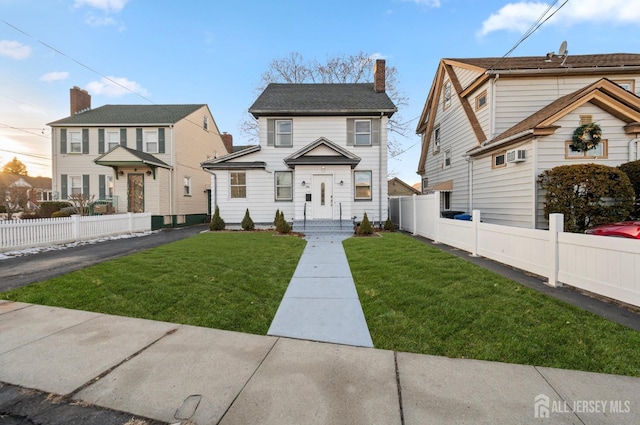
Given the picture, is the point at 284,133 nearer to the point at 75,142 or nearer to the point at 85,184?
the point at 85,184

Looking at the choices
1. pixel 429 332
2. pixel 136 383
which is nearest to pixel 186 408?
pixel 136 383

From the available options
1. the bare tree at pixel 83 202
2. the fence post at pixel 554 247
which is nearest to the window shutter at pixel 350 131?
the fence post at pixel 554 247

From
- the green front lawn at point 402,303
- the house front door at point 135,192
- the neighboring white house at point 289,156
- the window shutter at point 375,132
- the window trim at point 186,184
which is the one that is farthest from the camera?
the window trim at point 186,184

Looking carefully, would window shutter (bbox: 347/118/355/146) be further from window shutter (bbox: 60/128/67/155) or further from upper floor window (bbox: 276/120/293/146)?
window shutter (bbox: 60/128/67/155)

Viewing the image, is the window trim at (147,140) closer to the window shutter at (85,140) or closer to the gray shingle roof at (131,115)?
the gray shingle roof at (131,115)

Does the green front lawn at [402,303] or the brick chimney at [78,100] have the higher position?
the brick chimney at [78,100]

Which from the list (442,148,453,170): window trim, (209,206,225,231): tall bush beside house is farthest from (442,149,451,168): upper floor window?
(209,206,225,231): tall bush beside house

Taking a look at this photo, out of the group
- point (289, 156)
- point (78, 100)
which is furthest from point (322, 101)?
point (78, 100)

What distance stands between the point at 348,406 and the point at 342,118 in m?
14.5

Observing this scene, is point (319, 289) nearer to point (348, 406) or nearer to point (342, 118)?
point (348, 406)

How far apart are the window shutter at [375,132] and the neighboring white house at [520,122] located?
396 cm

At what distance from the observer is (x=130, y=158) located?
1595cm

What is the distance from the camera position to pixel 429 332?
344cm

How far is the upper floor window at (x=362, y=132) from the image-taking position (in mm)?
15273
